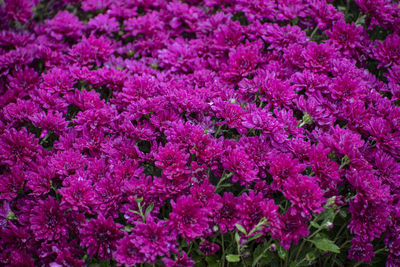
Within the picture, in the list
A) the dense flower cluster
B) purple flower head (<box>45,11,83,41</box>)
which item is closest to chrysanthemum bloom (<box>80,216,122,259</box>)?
the dense flower cluster

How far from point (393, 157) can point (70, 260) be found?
162 centimetres

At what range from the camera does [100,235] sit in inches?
59.7

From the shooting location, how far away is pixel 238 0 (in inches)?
103

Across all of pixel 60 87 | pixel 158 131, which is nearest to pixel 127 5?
pixel 60 87

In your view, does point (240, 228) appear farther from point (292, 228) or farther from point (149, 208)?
point (149, 208)

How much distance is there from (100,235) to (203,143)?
2.04 feet

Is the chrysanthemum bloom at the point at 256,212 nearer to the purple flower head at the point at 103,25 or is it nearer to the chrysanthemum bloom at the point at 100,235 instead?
the chrysanthemum bloom at the point at 100,235

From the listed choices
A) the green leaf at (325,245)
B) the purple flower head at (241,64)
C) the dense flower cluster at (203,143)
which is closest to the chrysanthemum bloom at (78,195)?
the dense flower cluster at (203,143)

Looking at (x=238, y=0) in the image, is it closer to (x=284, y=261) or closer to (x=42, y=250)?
(x=284, y=261)

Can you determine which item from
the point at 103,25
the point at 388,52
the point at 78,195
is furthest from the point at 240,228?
the point at 103,25

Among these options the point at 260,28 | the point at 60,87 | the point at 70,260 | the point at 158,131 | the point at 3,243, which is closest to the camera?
the point at 70,260

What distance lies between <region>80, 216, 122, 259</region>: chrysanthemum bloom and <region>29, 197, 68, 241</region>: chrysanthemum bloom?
0.38 feet

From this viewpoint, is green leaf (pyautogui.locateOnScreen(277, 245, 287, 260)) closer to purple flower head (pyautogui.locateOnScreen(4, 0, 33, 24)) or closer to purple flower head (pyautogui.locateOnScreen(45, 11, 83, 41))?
purple flower head (pyautogui.locateOnScreen(45, 11, 83, 41))

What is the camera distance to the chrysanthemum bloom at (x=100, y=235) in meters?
1.50
